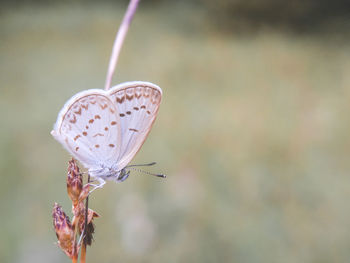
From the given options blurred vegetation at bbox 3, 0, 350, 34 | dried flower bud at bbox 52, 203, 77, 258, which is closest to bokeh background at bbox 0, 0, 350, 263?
blurred vegetation at bbox 3, 0, 350, 34

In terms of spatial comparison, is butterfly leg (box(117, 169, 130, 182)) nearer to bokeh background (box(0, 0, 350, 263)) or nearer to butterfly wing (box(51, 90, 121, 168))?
butterfly wing (box(51, 90, 121, 168))

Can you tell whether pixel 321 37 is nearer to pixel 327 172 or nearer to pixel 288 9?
pixel 288 9

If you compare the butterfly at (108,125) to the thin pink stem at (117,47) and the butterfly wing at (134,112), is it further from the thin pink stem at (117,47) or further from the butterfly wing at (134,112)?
the thin pink stem at (117,47)

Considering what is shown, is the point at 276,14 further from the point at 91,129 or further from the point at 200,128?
the point at 91,129

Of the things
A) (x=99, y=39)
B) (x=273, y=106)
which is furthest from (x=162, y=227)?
(x=99, y=39)


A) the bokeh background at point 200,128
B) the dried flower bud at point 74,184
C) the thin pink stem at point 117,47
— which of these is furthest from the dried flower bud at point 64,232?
the bokeh background at point 200,128
